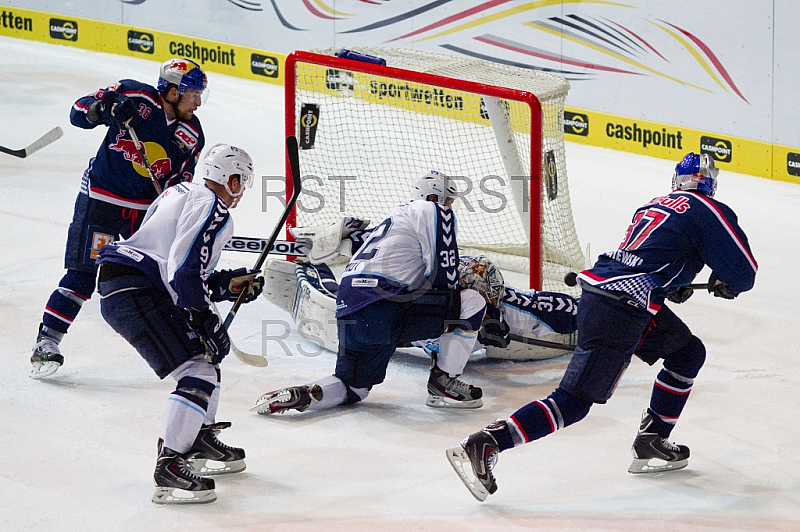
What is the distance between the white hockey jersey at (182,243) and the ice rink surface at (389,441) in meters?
0.67

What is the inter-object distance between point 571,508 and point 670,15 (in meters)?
5.15

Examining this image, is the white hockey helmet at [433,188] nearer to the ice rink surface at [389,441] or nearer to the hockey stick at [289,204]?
the hockey stick at [289,204]

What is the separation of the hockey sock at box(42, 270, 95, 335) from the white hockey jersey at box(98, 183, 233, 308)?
108 cm

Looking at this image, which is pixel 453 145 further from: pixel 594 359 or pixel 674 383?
pixel 594 359

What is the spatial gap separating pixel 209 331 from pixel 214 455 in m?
0.45

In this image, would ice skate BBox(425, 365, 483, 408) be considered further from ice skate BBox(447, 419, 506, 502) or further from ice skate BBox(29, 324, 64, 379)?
ice skate BBox(29, 324, 64, 379)

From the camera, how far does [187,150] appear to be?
4.78 meters

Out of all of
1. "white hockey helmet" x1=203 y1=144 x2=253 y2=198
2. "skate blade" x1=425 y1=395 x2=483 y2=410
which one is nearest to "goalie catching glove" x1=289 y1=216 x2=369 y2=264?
"skate blade" x1=425 y1=395 x2=483 y2=410

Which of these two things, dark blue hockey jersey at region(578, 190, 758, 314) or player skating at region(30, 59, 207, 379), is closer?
dark blue hockey jersey at region(578, 190, 758, 314)

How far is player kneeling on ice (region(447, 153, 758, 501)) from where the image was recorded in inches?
137

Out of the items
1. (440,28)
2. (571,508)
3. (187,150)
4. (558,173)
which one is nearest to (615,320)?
(571,508)

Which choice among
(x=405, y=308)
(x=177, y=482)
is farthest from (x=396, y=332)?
(x=177, y=482)

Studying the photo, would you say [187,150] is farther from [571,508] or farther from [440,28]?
[440,28]

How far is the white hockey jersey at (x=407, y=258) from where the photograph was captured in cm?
426
